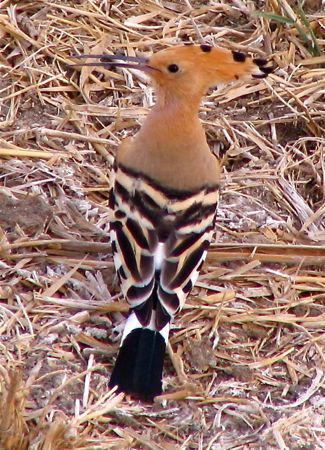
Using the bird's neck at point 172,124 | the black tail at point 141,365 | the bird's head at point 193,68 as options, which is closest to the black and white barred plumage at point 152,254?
the black tail at point 141,365

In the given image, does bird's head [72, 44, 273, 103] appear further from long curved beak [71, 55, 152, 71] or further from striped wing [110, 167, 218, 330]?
striped wing [110, 167, 218, 330]

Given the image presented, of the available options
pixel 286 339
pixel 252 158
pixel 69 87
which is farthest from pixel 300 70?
pixel 286 339

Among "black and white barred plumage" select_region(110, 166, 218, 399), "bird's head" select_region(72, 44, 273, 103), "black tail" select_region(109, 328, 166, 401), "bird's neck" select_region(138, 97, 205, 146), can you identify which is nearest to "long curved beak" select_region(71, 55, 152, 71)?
"bird's head" select_region(72, 44, 273, 103)

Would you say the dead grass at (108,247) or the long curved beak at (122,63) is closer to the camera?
the dead grass at (108,247)

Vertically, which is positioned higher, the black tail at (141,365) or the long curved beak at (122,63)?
the long curved beak at (122,63)

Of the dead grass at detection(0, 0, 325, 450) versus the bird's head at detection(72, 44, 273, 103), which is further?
the bird's head at detection(72, 44, 273, 103)

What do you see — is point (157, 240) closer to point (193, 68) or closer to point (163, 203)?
point (163, 203)

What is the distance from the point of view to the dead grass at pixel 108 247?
11.1 ft

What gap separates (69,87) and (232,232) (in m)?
0.90

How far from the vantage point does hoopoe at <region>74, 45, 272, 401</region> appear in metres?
3.58

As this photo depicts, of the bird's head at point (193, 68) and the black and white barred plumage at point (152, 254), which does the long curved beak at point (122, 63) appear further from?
the black and white barred plumage at point (152, 254)

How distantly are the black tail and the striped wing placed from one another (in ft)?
0.15

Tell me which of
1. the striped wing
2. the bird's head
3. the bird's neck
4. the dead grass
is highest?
the bird's head

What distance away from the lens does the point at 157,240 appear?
12.4 feet
